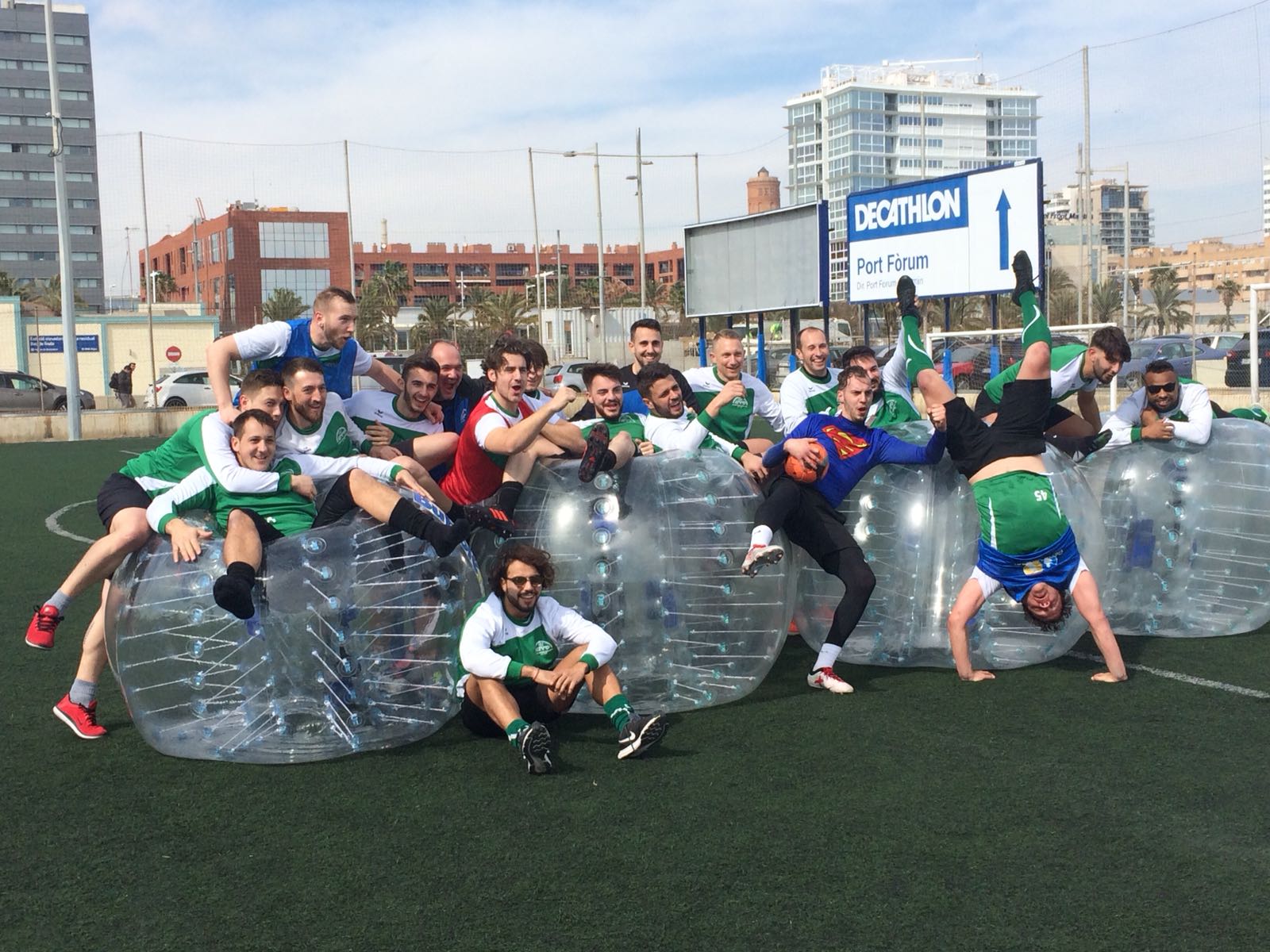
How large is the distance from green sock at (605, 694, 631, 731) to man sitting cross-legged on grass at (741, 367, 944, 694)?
3.71ft

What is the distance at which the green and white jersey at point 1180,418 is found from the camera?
22.2ft

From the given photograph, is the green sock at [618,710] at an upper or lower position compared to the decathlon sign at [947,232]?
lower

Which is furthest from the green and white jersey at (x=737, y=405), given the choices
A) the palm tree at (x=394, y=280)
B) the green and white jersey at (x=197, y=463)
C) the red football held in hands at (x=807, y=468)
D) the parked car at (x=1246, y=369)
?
the palm tree at (x=394, y=280)

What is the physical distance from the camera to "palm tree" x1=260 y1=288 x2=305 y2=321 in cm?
6681

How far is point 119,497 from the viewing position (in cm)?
575

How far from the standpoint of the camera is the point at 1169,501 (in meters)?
6.77

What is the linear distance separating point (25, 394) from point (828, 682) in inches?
1307

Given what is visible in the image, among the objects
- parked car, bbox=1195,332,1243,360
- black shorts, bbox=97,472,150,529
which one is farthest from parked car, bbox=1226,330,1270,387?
black shorts, bbox=97,472,150,529

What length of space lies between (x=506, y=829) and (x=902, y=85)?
509ft

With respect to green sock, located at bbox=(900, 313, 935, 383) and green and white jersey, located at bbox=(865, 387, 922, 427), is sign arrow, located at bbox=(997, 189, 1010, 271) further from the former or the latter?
green sock, located at bbox=(900, 313, 935, 383)

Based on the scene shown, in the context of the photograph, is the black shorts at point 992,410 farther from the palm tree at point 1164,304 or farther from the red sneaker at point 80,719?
the palm tree at point 1164,304

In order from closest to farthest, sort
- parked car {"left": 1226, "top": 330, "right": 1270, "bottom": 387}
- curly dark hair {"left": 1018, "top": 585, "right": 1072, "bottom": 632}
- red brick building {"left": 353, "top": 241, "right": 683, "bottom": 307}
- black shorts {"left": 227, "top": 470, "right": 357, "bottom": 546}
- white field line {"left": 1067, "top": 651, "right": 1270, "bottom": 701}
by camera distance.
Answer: black shorts {"left": 227, "top": 470, "right": 357, "bottom": 546} → white field line {"left": 1067, "top": 651, "right": 1270, "bottom": 701} → curly dark hair {"left": 1018, "top": 585, "right": 1072, "bottom": 632} → parked car {"left": 1226, "top": 330, "right": 1270, "bottom": 387} → red brick building {"left": 353, "top": 241, "right": 683, "bottom": 307}

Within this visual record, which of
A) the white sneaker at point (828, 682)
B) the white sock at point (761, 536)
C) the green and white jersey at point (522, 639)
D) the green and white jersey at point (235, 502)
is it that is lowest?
the white sneaker at point (828, 682)

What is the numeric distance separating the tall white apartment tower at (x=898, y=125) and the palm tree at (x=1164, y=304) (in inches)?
2710
